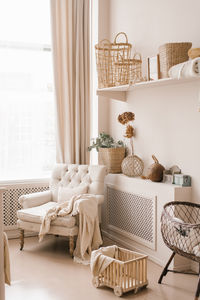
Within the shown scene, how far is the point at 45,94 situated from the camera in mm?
4773

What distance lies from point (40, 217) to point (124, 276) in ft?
3.80

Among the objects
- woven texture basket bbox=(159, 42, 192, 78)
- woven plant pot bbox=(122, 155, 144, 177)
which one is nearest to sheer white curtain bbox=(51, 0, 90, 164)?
woven plant pot bbox=(122, 155, 144, 177)

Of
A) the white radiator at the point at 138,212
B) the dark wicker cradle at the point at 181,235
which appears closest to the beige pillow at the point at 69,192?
the white radiator at the point at 138,212

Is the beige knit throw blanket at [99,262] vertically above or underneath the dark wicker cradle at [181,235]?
underneath

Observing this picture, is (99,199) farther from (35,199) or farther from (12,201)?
(12,201)

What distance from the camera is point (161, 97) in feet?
12.2

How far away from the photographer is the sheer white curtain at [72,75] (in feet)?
15.2

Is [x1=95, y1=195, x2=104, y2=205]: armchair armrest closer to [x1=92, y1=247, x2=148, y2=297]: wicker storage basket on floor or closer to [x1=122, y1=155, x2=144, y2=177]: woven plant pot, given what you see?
[x1=122, y1=155, x2=144, y2=177]: woven plant pot

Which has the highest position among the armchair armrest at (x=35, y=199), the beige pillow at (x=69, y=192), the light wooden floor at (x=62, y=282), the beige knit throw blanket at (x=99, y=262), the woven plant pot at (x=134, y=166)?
the woven plant pot at (x=134, y=166)

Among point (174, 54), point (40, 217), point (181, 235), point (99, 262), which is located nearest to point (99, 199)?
point (40, 217)

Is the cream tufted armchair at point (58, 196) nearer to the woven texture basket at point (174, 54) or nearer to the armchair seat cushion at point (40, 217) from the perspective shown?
the armchair seat cushion at point (40, 217)

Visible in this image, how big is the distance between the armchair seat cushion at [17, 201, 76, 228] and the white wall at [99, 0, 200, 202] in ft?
3.20

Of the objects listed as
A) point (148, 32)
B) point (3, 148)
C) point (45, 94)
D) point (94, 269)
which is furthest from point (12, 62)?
point (94, 269)

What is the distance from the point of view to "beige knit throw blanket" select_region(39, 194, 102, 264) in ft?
11.9
